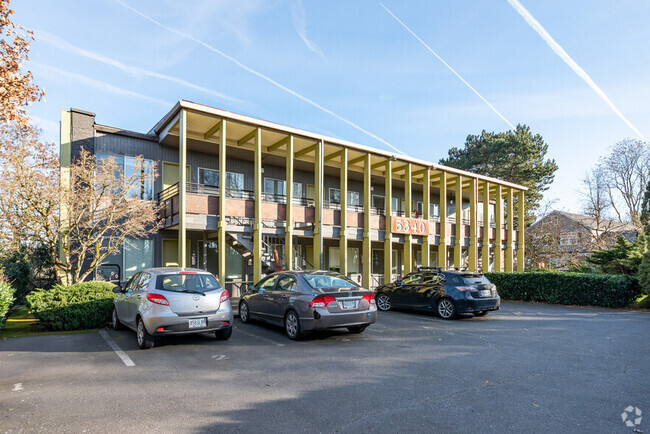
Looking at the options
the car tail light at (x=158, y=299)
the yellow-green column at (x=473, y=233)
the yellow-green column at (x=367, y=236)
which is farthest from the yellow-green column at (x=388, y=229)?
the car tail light at (x=158, y=299)

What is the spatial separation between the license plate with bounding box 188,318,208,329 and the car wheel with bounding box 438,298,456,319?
23.9ft

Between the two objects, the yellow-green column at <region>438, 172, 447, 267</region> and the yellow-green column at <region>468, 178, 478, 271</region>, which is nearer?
the yellow-green column at <region>438, 172, 447, 267</region>

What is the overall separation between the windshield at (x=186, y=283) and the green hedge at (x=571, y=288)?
1474 centimetres

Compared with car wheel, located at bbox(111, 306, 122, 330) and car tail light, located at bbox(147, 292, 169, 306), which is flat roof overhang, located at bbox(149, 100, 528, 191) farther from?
car tail light, located at bbox(147, 292, 169, 306)

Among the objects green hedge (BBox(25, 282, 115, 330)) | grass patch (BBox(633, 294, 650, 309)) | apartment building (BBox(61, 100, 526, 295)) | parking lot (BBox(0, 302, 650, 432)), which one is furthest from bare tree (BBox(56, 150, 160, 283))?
grass patch (BBox(633, 294, 650, 309))

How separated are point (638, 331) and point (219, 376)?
400 inches

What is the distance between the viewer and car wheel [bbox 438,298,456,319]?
11.6 meters

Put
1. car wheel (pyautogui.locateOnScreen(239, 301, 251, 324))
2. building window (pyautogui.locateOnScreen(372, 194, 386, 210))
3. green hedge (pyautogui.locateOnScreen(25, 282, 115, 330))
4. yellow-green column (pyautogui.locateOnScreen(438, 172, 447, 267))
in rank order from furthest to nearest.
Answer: building window (pyautogui.locateOnScreen(372, 194, 386, 210))
yellow-green column (pyautogui.locateOnScreen(438, 172, 447, 267))
car wheel (pyautogui.locateOnScreen(239, 301, 251, 324))
green hedge (pyautogui.locateOnScreen(25, 282, 115, 330))

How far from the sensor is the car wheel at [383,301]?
13633mm

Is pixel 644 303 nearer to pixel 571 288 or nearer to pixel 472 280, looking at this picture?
pixel 571 288

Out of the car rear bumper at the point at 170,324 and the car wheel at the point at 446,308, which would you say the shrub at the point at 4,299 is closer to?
the car rear bumper at the point at 170,324

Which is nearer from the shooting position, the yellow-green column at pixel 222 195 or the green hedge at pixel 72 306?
the green hedge at pixel 72 306

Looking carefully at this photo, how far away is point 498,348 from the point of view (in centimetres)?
774

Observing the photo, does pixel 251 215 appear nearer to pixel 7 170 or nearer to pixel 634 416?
pixel 7 170
